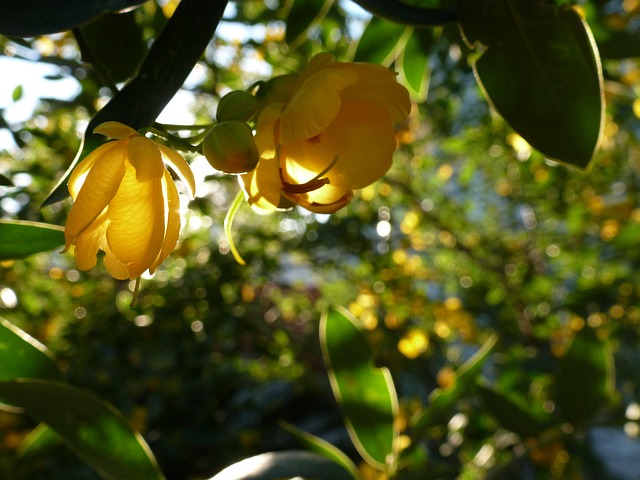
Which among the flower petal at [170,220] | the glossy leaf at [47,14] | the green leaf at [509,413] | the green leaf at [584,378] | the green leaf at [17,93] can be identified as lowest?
the green leaf at [509,413]

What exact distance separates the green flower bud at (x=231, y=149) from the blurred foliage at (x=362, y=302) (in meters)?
0.40

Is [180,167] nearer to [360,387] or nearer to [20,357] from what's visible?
[20,357]

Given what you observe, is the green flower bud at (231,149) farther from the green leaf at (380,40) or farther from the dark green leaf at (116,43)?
the green leaf at (380,40)

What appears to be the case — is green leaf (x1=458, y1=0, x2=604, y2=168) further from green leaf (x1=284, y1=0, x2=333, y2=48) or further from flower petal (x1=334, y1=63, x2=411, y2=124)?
green leaf (x1=284, y1=0, x2=333, y2=48)

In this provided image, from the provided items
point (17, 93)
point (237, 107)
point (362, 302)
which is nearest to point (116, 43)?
point (237, 107)

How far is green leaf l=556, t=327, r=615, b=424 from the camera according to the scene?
81 cm

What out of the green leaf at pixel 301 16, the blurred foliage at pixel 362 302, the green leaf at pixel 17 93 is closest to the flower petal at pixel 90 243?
the green leaf at pixel 301 16

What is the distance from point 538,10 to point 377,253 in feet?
4.75

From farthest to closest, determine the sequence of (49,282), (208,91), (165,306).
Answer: (49,282), (165,306), (208,91)

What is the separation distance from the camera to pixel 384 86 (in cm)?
40

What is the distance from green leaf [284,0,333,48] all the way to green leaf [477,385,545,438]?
0.49 metres

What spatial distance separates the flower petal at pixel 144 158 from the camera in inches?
13.1

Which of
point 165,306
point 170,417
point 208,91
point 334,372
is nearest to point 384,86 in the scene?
point 334,372

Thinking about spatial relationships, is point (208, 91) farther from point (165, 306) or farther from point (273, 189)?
point (273, 189)
